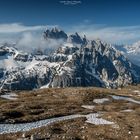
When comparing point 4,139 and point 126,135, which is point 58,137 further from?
point 126,135

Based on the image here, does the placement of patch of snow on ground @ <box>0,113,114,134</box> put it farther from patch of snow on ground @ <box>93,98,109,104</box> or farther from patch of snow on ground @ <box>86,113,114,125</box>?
patch of snow on ground @ <box>93,98,109,104</box>

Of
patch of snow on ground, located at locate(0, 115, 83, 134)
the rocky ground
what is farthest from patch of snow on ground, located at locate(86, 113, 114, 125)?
patch of snow on ground, located at locate(0, 115, 83, 134)

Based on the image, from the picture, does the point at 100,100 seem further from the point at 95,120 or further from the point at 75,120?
the point at 75,120

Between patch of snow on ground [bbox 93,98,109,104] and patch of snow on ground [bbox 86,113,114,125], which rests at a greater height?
patch of snow on ground [bbox 93,98,109,104]

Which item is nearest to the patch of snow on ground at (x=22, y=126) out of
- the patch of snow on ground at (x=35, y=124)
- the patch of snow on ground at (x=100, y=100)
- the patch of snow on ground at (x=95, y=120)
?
the patch of snow on ground at (x=35, y=124)

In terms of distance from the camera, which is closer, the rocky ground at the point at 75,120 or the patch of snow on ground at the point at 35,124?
the rocky ground at the point at 75,120

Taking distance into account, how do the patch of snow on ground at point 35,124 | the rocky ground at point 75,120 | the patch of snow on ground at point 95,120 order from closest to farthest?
the rocky ground at point 75,120
the patch of snow on ground at point 35,124
the patch of snow on ground at point 95,120

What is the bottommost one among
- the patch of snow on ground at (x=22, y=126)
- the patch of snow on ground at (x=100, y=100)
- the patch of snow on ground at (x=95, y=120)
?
the patch of snow on ground at (x=95, y=120)

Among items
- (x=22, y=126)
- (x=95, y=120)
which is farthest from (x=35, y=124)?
A: (x=95, y=120)

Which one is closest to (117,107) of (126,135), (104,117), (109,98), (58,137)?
(109,98)

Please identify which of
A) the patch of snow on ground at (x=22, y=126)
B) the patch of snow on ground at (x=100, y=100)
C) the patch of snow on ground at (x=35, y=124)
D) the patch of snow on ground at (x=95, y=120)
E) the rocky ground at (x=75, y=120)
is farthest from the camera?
the patch of snow on ground at (x=100, y=100)

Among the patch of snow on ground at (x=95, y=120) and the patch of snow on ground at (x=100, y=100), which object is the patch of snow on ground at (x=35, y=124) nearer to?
the patch of snow on ground at (x=95, y=120)
